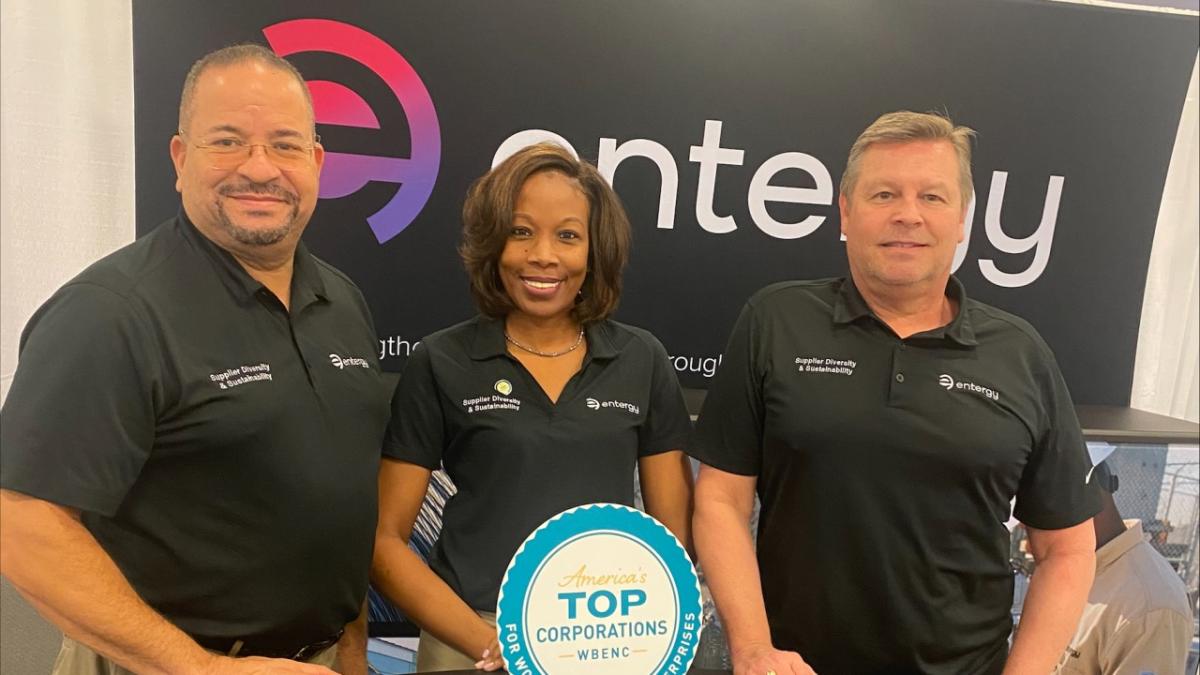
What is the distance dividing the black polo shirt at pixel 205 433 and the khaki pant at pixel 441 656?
8.1 inches

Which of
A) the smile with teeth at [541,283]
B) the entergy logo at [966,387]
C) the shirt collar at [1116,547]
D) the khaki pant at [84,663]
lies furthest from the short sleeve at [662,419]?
the shirt collar at [1116,547]

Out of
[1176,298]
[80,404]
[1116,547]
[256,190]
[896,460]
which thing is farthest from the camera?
[1176,298]

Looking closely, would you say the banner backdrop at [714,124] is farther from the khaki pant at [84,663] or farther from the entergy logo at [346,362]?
the khaki pant at [84,663]

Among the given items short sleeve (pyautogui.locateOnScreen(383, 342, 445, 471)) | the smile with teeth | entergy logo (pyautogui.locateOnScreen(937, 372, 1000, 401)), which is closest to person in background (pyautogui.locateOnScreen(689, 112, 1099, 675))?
entergy logo (pyautogui.locateOnScreen(937, 372, 1000, 401))

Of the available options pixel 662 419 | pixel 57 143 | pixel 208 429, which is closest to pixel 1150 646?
pixel 662 419

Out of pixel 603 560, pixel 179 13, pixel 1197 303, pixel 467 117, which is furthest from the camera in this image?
pixel 1197 303

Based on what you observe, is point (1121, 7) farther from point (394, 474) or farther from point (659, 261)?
point (394, 474)

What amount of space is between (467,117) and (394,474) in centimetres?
115

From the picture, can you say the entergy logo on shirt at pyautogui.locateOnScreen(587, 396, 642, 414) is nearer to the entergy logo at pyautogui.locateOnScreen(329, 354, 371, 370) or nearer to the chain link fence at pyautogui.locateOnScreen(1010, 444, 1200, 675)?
the entergy logo at pyautogui.locateOnScreen(329, 354, 371, 370)

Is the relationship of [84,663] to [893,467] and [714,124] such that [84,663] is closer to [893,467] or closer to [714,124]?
[893,467]

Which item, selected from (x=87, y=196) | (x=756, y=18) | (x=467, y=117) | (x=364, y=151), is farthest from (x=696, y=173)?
(x=87, y=196)

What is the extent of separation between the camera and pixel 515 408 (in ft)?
5.42

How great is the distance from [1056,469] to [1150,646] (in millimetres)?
1011

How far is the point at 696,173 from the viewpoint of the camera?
8.07 ft
